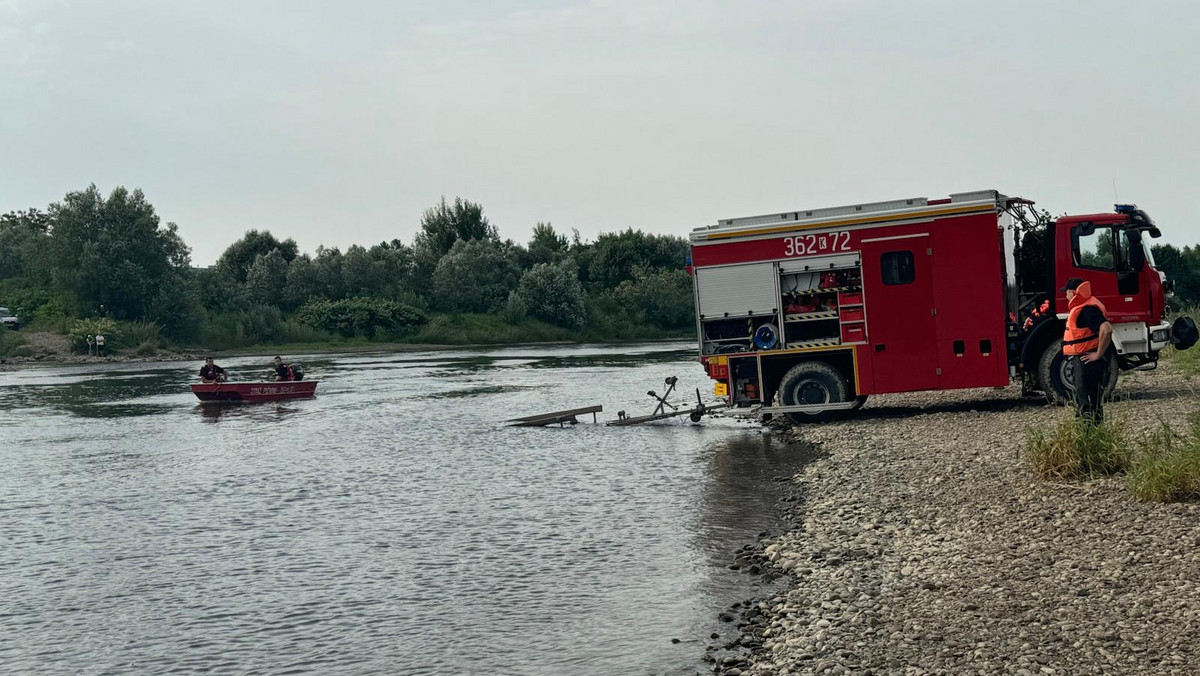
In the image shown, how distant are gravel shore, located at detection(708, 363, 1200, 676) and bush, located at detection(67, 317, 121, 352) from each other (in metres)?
69.8

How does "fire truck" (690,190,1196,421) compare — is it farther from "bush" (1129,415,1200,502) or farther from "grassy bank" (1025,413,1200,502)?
"bush" (1129,415,1200,502)

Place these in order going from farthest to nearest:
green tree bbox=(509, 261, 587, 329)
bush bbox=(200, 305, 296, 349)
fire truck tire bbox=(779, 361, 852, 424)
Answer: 1. green tree bbox=(509, 261, 587, 329)
2. bush bbox=(200, 305, 296, 349)
3. fire truck tire bbox=(779, 361, 852, 424)

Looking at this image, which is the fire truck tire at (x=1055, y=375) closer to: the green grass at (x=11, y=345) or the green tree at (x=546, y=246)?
the green grass at (x=11, y=345)

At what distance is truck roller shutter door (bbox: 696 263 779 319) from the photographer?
2178 cm

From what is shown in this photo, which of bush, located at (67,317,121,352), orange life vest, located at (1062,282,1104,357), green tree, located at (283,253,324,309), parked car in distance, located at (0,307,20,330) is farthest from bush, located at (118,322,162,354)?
orange life vest, located at (1062,282,1104,357)

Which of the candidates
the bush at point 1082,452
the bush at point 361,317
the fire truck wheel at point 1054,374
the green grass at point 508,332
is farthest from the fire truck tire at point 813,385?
the green grass at point 508,332

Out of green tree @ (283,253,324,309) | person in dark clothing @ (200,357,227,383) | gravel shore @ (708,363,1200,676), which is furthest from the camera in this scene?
green tree @ (283,253,324,309)

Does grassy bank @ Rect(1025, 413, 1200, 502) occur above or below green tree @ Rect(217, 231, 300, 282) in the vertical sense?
below

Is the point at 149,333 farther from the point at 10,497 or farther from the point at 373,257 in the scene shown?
the point at 10,497

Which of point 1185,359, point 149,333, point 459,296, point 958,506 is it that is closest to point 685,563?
point 958,506

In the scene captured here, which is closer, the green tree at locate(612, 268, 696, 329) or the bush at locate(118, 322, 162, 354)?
the bush at locate(118, 322, 162, 354)

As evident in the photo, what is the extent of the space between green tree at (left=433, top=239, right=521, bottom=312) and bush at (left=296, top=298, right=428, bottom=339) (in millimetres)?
5476

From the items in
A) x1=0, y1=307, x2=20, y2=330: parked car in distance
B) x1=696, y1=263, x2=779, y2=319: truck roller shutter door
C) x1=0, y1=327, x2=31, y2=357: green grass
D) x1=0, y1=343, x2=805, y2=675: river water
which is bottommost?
x1=0, y1=343, x2=805, y2=675: river water

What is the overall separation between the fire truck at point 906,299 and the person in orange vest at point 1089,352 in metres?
6.32
